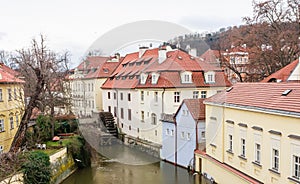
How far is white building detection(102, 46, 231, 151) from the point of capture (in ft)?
57.1

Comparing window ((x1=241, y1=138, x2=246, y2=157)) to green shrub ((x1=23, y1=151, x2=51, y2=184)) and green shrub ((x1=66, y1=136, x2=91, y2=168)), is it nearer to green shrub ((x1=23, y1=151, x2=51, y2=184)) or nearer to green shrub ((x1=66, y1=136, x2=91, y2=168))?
green shrub ((x1=23, y1=151, x2=51, y2=184))

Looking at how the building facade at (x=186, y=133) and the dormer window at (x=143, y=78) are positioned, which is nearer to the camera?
the building facade at (x=186, y=133)

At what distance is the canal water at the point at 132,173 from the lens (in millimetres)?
12773

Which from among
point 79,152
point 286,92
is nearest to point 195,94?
point 79,152

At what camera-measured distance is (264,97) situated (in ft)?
30.9

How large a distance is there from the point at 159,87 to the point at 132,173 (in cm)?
534

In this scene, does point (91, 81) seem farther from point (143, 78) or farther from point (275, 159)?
point (275, 159)

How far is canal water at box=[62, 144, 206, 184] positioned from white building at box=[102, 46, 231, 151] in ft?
4.95

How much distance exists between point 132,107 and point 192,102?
7532mm

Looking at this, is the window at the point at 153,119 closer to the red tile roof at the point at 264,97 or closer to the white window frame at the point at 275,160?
the red tile roof at the point at 264,97

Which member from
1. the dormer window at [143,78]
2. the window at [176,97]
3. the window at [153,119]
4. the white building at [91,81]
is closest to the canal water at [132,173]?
the window at [153,119]

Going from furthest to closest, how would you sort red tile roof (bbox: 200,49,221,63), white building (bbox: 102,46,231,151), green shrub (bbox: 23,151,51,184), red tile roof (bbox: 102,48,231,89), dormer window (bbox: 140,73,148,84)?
1. red tile roof (bbox: 200,49,221,63)
2. dormer window (bbox: 140,73,148,84)
3. red tile roof (bbox: 102,48,231,89)
4. white building (bbox: 102,46,231,151)
5. green shrub (bbox: 23,151,51,184)

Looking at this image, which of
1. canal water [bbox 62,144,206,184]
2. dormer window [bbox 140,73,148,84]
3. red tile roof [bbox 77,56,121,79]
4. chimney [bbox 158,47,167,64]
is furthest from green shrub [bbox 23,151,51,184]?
red tile roof [bbox 77,56,121,79]

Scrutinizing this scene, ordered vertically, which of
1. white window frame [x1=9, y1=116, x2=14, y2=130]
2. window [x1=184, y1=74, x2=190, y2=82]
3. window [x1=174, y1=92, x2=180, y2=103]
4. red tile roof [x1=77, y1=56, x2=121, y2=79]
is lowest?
white window frame [x1=9, y1=116, x2=14, y2=130]
